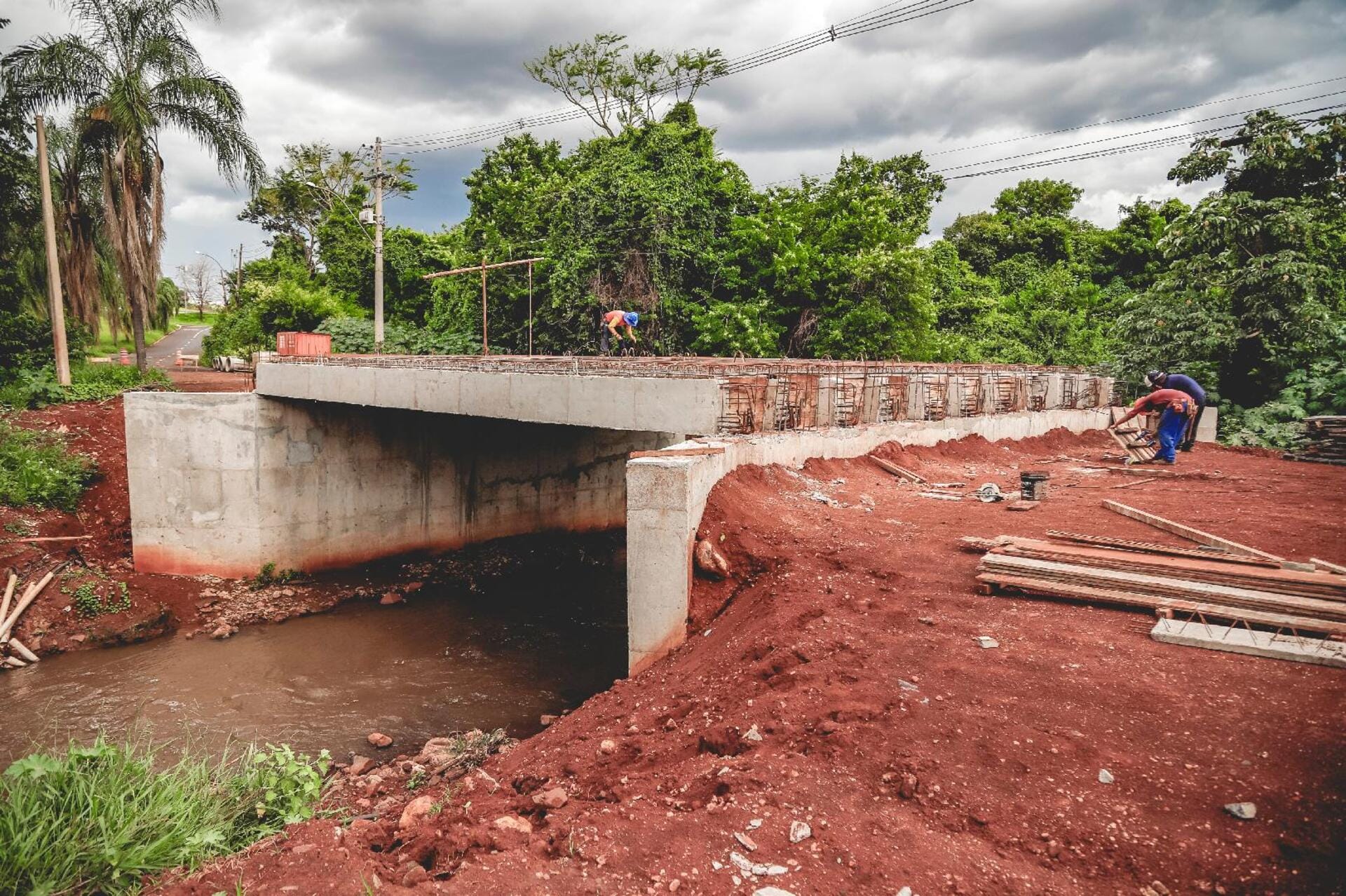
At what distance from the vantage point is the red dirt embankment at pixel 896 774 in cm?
328

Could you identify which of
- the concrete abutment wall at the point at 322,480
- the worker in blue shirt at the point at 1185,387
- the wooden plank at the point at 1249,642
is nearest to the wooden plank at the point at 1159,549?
the wooden plank at the point at 1249,642

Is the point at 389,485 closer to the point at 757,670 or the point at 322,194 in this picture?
the point at 757,670

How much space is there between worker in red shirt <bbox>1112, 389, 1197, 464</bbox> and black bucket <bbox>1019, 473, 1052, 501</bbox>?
4.30 meters

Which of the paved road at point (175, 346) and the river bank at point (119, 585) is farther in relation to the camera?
the paved road at point (175, 346)

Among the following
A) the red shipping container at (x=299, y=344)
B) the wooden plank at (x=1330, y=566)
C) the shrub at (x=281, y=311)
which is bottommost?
the wooden plank at (x=1330, y=566)

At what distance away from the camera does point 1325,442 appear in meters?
14.5

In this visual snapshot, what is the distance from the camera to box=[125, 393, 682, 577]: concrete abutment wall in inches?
575

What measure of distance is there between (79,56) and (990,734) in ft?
84.8

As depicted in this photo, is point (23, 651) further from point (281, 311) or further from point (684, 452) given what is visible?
point (281, 311)

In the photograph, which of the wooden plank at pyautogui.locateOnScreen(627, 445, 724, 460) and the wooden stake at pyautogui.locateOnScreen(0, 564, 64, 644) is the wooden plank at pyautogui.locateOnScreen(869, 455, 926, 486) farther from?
the wooden stake at pyautogui.locateOnScreen(0, 564, 64, 644)

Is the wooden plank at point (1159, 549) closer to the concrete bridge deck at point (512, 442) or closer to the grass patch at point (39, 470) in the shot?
the concrete bridge deck at point (512, 442)

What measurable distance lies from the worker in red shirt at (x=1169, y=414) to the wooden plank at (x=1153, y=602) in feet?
28.4

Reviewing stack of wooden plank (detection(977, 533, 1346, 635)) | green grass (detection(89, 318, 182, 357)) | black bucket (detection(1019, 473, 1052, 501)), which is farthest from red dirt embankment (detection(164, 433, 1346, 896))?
green grass (detection(89, 318, 182, 357))

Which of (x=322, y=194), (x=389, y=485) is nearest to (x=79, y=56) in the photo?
(x=389, y=485)
